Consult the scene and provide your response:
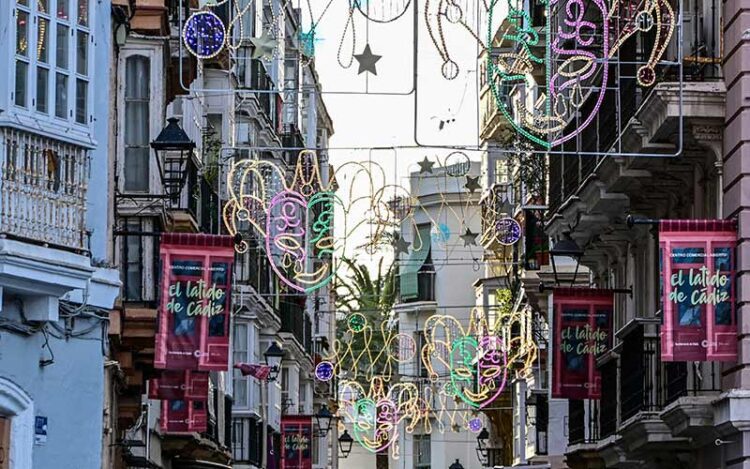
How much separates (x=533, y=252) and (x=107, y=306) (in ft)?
82.5

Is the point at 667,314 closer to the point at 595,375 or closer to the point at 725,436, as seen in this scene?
the point at 725,436

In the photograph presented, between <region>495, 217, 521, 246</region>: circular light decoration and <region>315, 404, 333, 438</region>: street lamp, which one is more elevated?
<region>495, 217, 521, 246</region>: circular light decoration

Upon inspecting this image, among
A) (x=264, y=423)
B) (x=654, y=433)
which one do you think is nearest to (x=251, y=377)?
(x=264, y=423)

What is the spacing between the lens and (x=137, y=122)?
3005 centimetres

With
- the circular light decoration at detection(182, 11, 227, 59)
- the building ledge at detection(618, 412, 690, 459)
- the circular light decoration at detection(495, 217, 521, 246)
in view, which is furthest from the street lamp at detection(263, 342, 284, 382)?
the circular light decoration at detection(182, 11, 227, 59)

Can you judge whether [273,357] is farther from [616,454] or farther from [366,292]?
[366,292]

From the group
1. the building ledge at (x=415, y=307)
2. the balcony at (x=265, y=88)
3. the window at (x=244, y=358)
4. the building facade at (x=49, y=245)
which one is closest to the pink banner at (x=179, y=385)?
the building facade at (x=49, y=245)

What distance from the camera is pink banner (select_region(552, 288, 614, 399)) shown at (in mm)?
30875

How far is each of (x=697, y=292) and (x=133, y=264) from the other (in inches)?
315

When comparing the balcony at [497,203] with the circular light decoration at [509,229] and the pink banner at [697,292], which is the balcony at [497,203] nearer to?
the circular light decoration at [509,229]

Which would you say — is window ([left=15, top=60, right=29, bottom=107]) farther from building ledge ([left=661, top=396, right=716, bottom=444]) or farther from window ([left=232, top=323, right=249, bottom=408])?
window ([left=232, top=323, right=249, bottom=408])

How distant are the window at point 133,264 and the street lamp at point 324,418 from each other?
77.3 feet

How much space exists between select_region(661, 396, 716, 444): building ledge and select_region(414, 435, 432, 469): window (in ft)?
173

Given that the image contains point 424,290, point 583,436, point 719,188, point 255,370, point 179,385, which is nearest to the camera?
point 719,188
